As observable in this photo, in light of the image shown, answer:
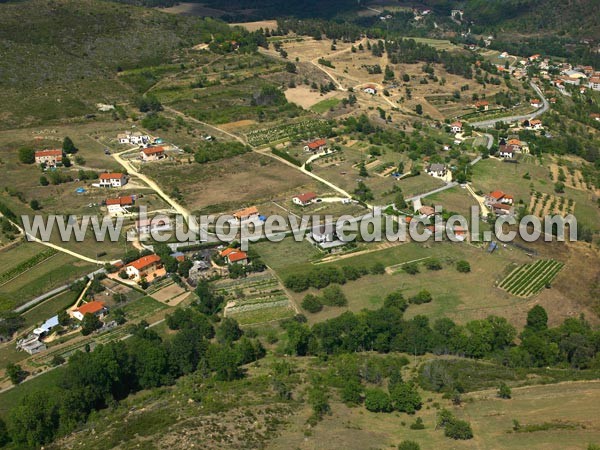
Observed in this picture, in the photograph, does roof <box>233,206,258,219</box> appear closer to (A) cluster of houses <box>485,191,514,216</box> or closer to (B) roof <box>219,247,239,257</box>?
(B) roof <box>219,247,239,257</box>

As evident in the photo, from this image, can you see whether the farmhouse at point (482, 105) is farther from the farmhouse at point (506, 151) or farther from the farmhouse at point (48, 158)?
the farmhouse at point (48, 158)

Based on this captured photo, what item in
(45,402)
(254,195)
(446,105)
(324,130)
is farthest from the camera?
(446,105)

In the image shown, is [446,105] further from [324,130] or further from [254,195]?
[254,195]

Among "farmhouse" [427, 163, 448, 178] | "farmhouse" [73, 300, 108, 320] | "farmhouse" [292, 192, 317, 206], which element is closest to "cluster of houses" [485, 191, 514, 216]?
"farmhouse" [427, 163, 448, 178]

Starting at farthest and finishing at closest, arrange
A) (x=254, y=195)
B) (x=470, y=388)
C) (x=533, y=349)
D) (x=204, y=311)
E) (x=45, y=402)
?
(x=254, y=195) → (x=204, y=311) → (x=533, y=349) → (x=470, y=388) → (x=45, y=402)

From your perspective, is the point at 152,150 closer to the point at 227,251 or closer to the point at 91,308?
the point at 227,251

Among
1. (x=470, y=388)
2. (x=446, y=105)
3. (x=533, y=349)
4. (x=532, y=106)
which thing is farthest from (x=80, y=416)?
(x=532, y=106)
